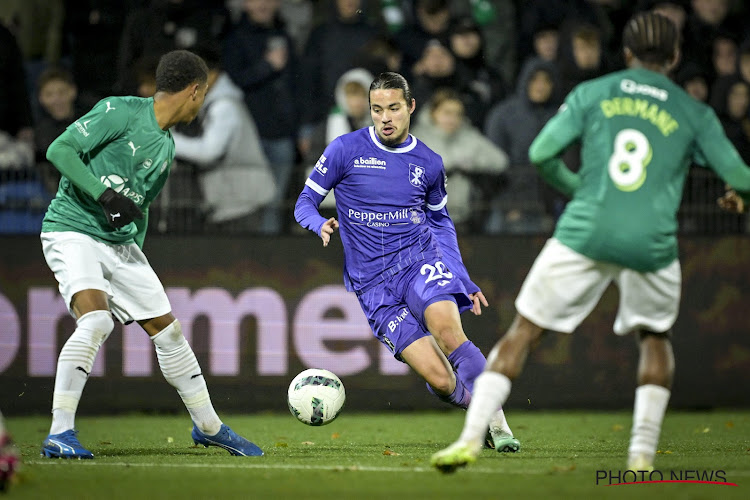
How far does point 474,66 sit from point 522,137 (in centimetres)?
148

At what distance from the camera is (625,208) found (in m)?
5.70

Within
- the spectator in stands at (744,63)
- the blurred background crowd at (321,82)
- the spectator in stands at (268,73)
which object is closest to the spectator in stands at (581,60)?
the blurred background crowd at (321,82)

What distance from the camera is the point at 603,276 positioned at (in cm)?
582

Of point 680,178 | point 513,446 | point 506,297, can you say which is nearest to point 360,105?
point 506,297

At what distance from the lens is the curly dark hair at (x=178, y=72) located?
7.41m

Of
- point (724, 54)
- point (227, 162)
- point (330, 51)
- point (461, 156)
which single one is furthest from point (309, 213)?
point (724, 54)

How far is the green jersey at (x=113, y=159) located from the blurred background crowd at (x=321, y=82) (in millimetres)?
3644

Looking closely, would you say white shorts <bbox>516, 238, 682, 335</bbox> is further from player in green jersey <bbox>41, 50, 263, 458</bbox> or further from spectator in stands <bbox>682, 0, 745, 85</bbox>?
spectator in stands <bbox>682, 0, 745, 85</bbox>

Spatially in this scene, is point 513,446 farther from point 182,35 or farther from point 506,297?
point 182,35

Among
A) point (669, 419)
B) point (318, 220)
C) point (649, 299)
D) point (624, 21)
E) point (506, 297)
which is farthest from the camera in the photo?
point (624, 21)

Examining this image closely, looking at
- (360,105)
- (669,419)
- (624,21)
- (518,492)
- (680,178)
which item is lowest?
(669,419)

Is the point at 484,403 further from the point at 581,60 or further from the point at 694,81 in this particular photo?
the point at 694,81

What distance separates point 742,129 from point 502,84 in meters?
2.64

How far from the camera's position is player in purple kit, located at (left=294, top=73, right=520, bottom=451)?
25.2 feet
